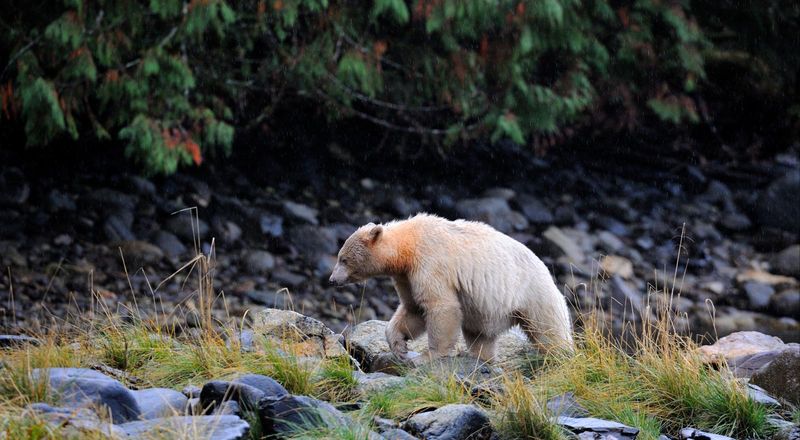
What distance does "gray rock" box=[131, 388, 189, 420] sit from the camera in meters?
4.46

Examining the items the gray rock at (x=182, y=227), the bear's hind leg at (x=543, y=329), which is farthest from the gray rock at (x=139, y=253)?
the bear's hind leg at (x=543, y=329)

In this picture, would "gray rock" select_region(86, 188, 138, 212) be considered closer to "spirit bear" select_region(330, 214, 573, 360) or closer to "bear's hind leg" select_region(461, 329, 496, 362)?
"spirit bear" select_region(330, 214, 573, 360)

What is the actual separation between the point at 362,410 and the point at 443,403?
1.38 ft

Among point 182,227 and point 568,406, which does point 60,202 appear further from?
point 568,406

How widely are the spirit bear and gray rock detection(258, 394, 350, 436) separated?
4.92 ft

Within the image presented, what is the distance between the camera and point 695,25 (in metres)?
13.1

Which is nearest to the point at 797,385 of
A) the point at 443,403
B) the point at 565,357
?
the point at 565,357

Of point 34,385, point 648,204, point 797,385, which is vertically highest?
point 34,385

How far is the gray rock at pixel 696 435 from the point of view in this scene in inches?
192

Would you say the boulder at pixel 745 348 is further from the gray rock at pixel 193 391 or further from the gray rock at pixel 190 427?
the gray rock at pixel 190 427

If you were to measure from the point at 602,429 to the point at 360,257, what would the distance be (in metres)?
1.93

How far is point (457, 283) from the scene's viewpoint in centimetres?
597

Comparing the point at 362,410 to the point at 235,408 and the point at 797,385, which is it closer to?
the point at 235,408

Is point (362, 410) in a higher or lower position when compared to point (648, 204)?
higher
